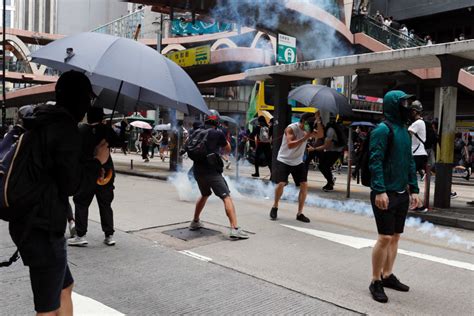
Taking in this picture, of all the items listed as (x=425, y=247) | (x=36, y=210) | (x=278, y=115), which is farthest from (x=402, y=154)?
(x=278, y=115)

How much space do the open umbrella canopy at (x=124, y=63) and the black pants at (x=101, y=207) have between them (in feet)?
5.55

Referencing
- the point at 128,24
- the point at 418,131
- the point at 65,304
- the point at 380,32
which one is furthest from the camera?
the point at 128,24

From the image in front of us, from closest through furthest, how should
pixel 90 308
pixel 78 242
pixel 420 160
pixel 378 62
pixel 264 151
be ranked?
pixel 90 308 < pixel 78 242 < pixel 420 160 < pixel 378 62 < pixel 264 151

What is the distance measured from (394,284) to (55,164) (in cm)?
334

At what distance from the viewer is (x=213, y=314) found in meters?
3.59

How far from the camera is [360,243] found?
5.99 meters

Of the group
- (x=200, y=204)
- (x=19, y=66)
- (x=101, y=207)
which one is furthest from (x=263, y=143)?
(x=19, y=66)

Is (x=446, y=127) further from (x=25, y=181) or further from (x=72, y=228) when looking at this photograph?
(x=25, y=181)

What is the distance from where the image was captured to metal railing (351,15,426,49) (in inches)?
701

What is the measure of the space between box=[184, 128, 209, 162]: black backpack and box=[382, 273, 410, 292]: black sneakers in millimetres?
2692

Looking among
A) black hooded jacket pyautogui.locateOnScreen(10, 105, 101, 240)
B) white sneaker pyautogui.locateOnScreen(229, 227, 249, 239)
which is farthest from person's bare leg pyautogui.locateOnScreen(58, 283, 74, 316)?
white sneaker pyautogui.locateOnScreen(229, 227, 249, 239)

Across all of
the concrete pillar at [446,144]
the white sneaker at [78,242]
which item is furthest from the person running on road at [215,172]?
the concrete pillar at [446,144]

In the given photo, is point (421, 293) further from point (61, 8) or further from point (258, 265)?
point (61, 8)

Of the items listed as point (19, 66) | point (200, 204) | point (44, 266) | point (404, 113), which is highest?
point (19, 66)
